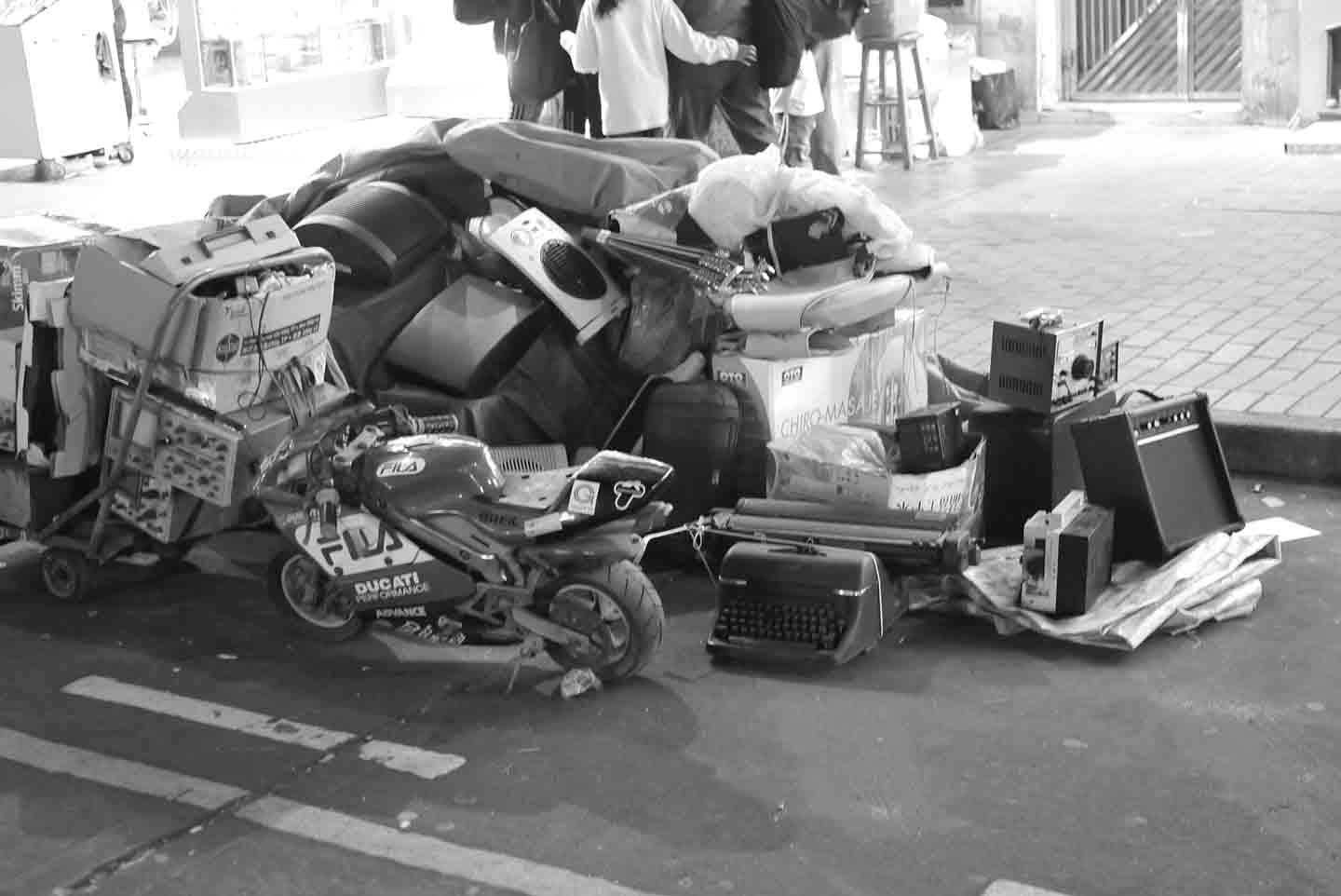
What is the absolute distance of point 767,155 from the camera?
22.0 feet

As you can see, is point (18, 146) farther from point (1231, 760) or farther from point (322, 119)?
point (1231, 760)

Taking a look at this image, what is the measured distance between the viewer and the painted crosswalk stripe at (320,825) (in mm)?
4145

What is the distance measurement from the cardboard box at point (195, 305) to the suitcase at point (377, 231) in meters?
0.80

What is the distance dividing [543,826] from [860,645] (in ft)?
4.22

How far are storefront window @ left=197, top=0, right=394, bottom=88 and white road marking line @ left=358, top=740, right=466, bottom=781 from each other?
13.7 meters

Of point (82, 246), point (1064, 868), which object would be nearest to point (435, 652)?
point (82, 246)

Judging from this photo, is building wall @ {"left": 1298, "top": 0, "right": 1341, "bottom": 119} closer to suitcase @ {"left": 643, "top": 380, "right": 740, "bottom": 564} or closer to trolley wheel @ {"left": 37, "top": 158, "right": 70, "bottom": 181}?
suitcase @ {"left": 643, "top": 380, "right": 740, "bottom": 564}

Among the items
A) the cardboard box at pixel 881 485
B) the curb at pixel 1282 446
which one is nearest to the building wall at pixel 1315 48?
the curb at pixel 1282 446

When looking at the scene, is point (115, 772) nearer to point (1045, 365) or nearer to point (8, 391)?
point (8, 391)

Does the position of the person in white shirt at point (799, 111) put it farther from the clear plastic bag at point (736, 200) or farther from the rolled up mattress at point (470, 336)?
the rolled up mattress at point (470, 336)

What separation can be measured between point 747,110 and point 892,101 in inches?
138

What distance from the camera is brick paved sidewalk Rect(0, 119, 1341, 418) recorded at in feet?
26.4

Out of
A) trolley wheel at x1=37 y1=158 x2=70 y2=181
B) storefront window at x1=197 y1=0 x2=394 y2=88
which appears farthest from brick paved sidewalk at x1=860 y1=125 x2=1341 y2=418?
trolley wheel at x1=37 y1=158 x2=70 y2=181

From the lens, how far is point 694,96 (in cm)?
1080
